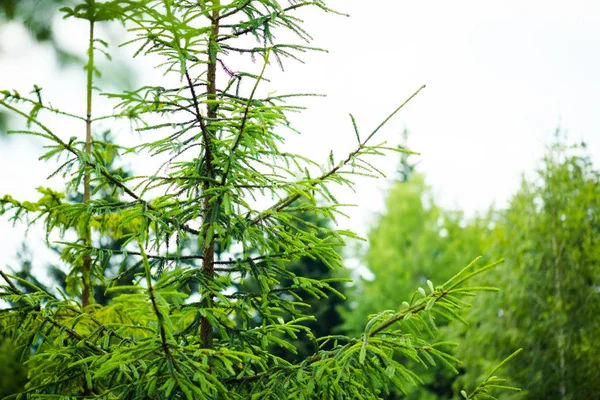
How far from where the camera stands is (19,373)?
867 centimetres

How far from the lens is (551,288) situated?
10555mm

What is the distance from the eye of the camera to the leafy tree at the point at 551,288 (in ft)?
32.9

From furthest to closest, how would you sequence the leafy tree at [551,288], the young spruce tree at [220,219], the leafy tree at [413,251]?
the leafy tree at [413,251] < the leafy tree at [551,288] < the young spruce tree at [220,219]

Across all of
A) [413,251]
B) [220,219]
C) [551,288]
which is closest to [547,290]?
[551,288]

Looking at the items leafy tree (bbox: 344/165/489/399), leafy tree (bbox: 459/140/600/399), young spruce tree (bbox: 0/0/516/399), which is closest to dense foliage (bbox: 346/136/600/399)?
leafy tree (bbox: 459/140/600/399)

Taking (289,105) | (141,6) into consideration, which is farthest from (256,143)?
(141,6)

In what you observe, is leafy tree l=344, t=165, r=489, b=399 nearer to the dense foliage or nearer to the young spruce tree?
the dense foliage

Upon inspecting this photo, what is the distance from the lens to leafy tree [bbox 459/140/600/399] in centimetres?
1002

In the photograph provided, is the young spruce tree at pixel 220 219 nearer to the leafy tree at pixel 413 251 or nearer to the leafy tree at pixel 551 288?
the leafy tree at pixel 551 288

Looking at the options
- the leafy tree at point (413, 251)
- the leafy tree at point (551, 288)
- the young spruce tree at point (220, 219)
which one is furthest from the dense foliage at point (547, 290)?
the young spruce tree at point (220, 219)

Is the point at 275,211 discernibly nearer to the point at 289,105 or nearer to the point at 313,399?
the point at 289,105

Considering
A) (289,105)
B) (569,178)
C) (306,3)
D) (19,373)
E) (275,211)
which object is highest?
(569,178)

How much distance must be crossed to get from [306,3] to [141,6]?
2448mm

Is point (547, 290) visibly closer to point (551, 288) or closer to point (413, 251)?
point (551, 288)
